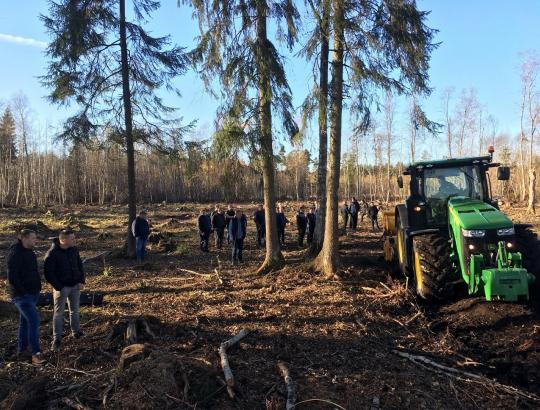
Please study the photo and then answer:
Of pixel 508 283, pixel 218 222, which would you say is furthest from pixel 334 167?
pixel 218 222

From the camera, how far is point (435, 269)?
307 inches

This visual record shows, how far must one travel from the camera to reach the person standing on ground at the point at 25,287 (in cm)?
604

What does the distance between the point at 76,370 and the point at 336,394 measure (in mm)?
3069

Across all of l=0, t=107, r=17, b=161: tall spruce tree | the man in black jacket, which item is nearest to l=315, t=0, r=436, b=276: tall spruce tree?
the man in black jacket

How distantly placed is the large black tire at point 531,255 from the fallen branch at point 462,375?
11.0 ft

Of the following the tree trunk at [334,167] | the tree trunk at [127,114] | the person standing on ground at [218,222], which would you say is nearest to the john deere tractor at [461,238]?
the tree trunk at [334,167]

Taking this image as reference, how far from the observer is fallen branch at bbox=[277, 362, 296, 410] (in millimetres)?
4477

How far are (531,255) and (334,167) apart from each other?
14.3ft

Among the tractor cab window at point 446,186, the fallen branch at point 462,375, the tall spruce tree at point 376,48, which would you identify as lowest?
the fallen branch at point 462,375

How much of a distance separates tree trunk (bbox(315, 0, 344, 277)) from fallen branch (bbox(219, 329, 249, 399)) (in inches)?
171

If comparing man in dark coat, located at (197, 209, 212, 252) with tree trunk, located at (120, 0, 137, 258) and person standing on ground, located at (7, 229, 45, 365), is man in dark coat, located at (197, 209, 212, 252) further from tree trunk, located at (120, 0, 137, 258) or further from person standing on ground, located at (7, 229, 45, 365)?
person standing on ground, located at (7, 229, 45, 365)

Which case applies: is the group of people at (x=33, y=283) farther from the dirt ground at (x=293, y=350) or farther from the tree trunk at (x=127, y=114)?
the tree trunk at (x=127, y=114)

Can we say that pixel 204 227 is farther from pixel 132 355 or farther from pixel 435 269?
pixel 132 355

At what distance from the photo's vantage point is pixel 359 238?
19.2 metres
